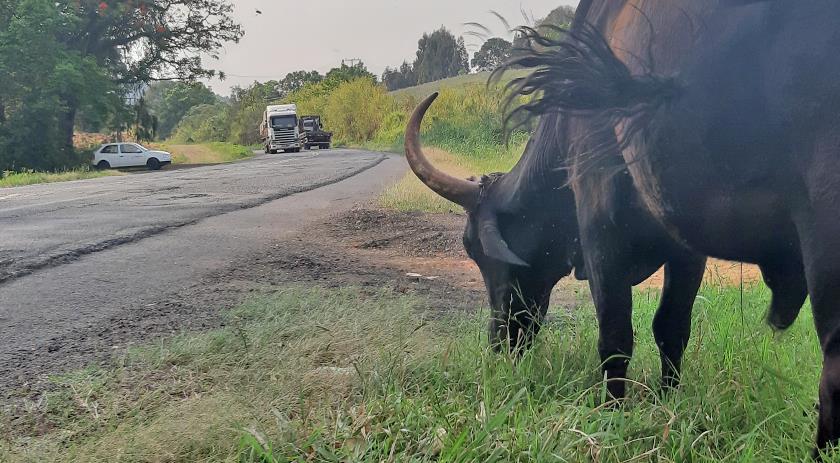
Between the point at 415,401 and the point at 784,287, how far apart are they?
1.35 m

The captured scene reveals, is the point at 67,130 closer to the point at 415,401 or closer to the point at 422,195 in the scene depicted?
the point at 422,195

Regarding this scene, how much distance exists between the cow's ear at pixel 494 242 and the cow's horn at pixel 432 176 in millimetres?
183

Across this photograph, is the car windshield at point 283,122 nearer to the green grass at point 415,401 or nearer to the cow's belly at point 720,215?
the green grass at point 415,401

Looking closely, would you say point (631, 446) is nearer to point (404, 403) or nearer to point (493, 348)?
point (404, 403)

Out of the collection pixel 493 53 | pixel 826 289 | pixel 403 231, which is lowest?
pixel 403 231

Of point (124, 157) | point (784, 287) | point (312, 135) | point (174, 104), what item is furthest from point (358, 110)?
point (174, 104)

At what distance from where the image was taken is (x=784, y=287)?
2.58 metres

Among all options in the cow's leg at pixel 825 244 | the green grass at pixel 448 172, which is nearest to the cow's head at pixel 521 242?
the cow's leg at pixel 825 244

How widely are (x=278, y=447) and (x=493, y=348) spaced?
1.35 metres

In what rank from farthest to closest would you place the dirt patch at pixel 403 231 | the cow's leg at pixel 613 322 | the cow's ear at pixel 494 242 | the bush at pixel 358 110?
the bush at pixel 358 110 → the dirt patch at pixel 403 231 → the cow's ear at pixel 494 242 → the cow's leg at pixel 613 322

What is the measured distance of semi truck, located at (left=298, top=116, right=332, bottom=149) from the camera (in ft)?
165

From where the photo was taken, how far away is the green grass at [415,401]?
2.53m

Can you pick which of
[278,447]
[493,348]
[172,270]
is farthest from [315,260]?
[278,447]

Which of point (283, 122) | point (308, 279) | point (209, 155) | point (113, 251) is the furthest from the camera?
point (283, 122)
